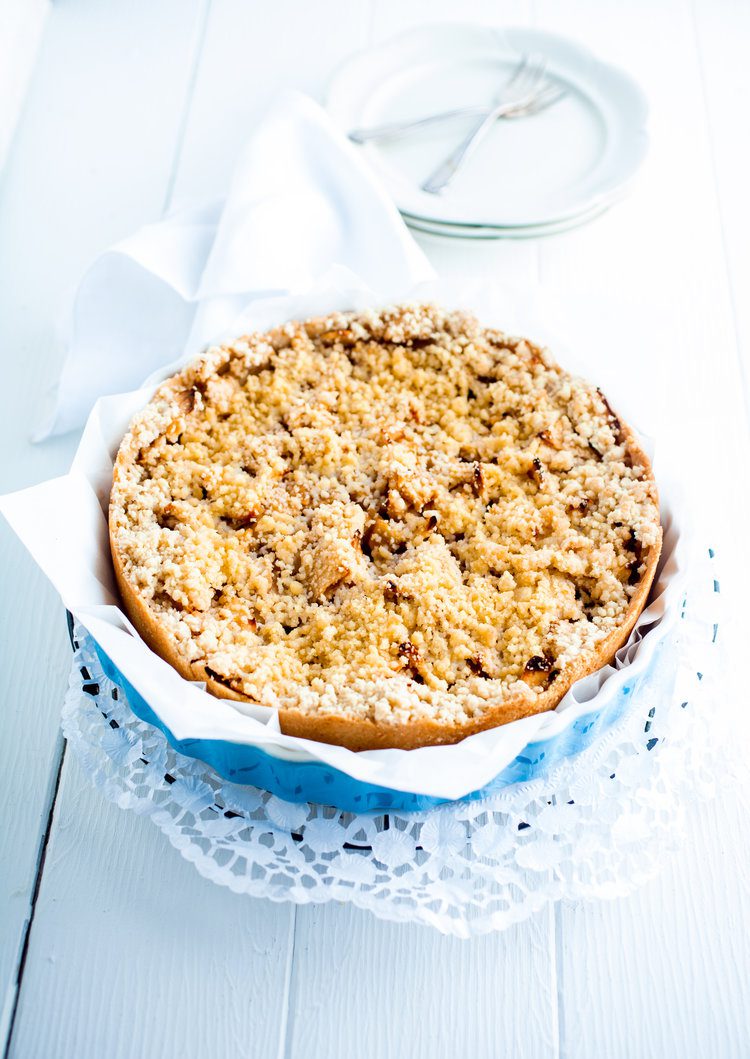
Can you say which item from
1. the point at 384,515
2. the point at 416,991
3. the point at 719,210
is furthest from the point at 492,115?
the point at 416,991

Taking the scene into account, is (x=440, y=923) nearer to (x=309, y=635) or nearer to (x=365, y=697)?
(x=365, y=697)

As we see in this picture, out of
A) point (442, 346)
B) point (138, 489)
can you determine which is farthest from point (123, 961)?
point (442, 346)

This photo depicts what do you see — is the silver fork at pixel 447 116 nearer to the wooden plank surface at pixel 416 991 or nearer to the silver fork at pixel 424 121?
the silver fork at pixel 424 121

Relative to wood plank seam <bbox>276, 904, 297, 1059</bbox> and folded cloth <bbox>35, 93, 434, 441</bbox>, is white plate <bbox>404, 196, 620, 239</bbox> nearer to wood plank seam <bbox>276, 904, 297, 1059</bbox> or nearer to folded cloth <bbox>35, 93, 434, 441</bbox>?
folded cloth <bbox>35, 93, 434, 441</bbox>

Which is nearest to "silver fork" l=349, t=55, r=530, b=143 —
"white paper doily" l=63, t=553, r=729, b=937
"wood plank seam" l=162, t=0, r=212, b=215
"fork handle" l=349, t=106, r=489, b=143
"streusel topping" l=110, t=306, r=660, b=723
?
"fork handle" l=349, t=106, r=489, b=143

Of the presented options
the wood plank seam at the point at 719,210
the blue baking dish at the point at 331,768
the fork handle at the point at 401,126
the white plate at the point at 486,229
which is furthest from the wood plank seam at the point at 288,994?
the fork handle at the point at 401,126
